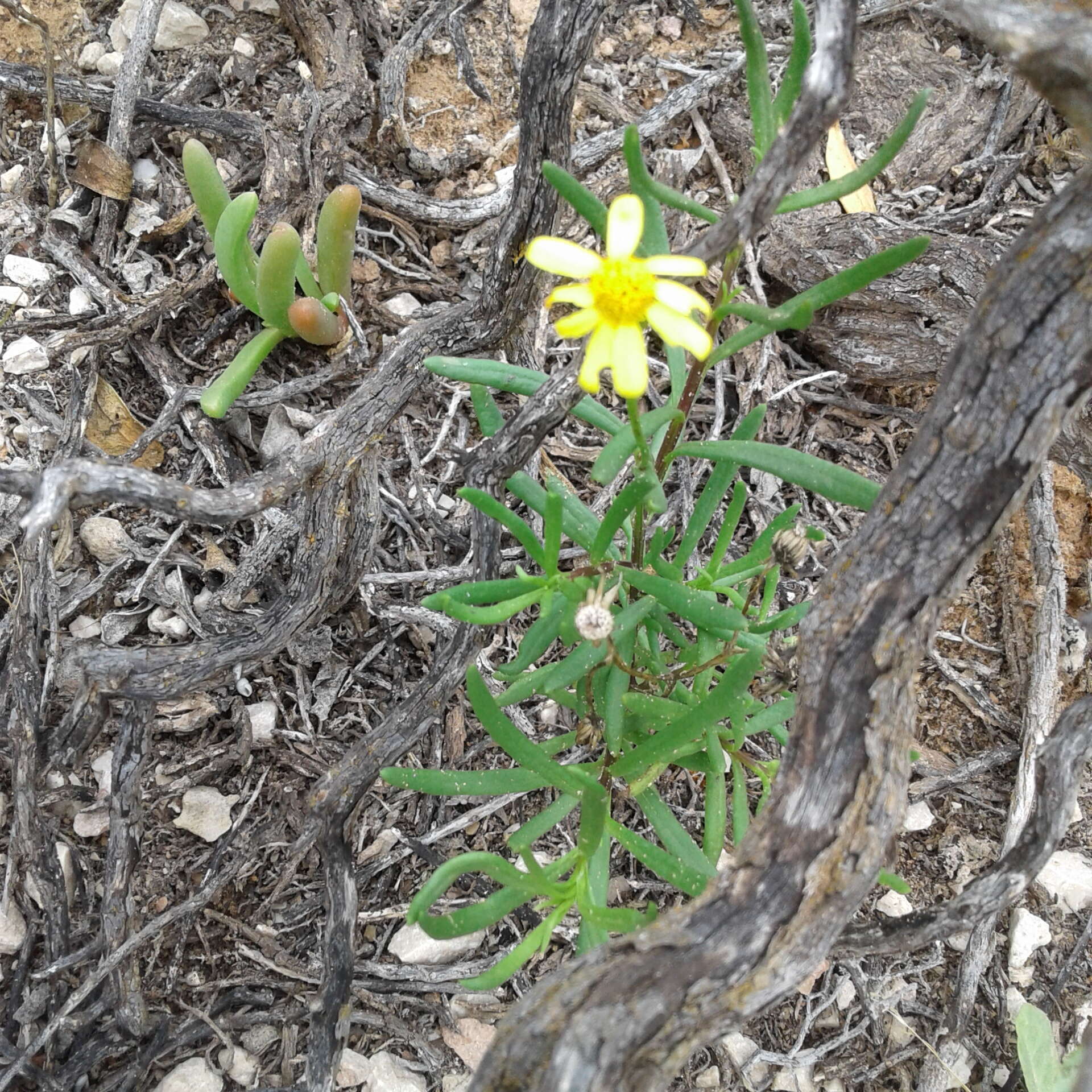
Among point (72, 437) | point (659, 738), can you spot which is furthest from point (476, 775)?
point (72, 437)

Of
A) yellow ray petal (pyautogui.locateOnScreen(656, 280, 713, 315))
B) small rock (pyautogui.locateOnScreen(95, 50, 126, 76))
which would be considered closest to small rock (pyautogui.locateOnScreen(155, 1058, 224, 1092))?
yellow ray petal (pyautogui.locateOnScreen(656, 280, 713, 315))

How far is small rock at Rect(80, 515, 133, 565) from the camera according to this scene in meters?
2.64

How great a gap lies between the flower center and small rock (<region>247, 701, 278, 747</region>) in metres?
1.69

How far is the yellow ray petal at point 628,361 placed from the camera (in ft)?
4.39

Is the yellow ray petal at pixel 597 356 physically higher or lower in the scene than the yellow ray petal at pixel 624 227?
lower

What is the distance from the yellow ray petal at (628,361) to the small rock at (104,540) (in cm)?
183

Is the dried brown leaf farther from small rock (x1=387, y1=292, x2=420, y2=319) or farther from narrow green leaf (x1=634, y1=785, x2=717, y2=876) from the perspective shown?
narrow green leaf (x1=634, y1=785, x2=717, y2=876)

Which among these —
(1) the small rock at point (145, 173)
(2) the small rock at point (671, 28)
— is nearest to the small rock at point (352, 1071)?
(1) the small rock at point (145, 173)

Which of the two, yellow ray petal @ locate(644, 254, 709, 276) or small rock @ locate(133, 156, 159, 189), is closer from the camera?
yellow ray petal @ locate(644, 254, 709, 276)

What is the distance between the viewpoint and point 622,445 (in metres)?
1.75

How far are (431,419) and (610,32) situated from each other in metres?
1.72

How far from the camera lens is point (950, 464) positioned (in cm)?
128

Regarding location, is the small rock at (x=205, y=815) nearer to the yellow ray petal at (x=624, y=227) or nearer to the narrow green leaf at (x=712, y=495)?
the narrow green leaf at (x=712, y=495)

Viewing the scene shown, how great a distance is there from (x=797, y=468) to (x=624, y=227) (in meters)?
0.69
